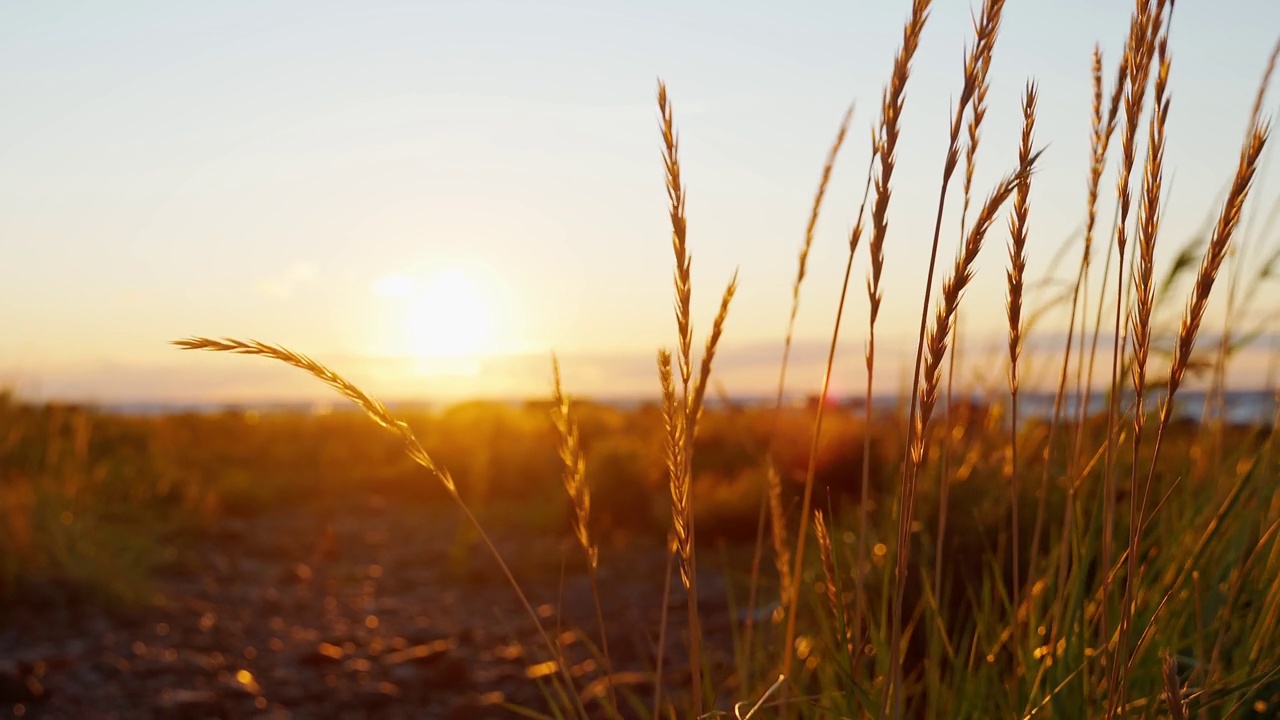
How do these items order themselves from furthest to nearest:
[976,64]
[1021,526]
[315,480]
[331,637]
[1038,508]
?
[315,480] < [331,637] < [1021,526] < [1038,508] < [976,64]

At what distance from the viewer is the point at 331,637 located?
16.4ft

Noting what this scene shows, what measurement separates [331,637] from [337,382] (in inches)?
165

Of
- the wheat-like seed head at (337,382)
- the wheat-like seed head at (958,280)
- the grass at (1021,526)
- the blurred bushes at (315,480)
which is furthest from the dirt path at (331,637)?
the wheat-like seed head at (958,280)

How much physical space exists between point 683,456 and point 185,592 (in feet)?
18.1

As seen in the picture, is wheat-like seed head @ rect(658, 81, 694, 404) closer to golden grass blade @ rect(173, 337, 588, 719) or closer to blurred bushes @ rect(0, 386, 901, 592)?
golden grass blade @ rect(173, 337, 588, 719)

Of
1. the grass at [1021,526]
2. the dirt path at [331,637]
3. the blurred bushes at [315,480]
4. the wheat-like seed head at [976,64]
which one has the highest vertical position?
the wheat-like seed head at [976,64]

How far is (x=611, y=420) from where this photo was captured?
16.8 metres

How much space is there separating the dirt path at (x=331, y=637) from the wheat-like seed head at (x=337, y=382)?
1.48 m

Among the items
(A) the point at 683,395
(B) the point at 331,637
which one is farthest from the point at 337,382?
(B) the point at 331,637

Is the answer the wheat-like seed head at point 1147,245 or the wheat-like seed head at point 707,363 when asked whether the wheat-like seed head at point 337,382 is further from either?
the wheat-like seed head at point 1147,245

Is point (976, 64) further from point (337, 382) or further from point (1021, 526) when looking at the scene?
point (1021, 526)

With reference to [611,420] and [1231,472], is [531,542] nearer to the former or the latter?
[1231,472]

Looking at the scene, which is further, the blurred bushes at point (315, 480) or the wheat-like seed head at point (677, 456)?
the blurred bushes at point (315, 480)

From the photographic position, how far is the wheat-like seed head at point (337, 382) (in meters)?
1.15
